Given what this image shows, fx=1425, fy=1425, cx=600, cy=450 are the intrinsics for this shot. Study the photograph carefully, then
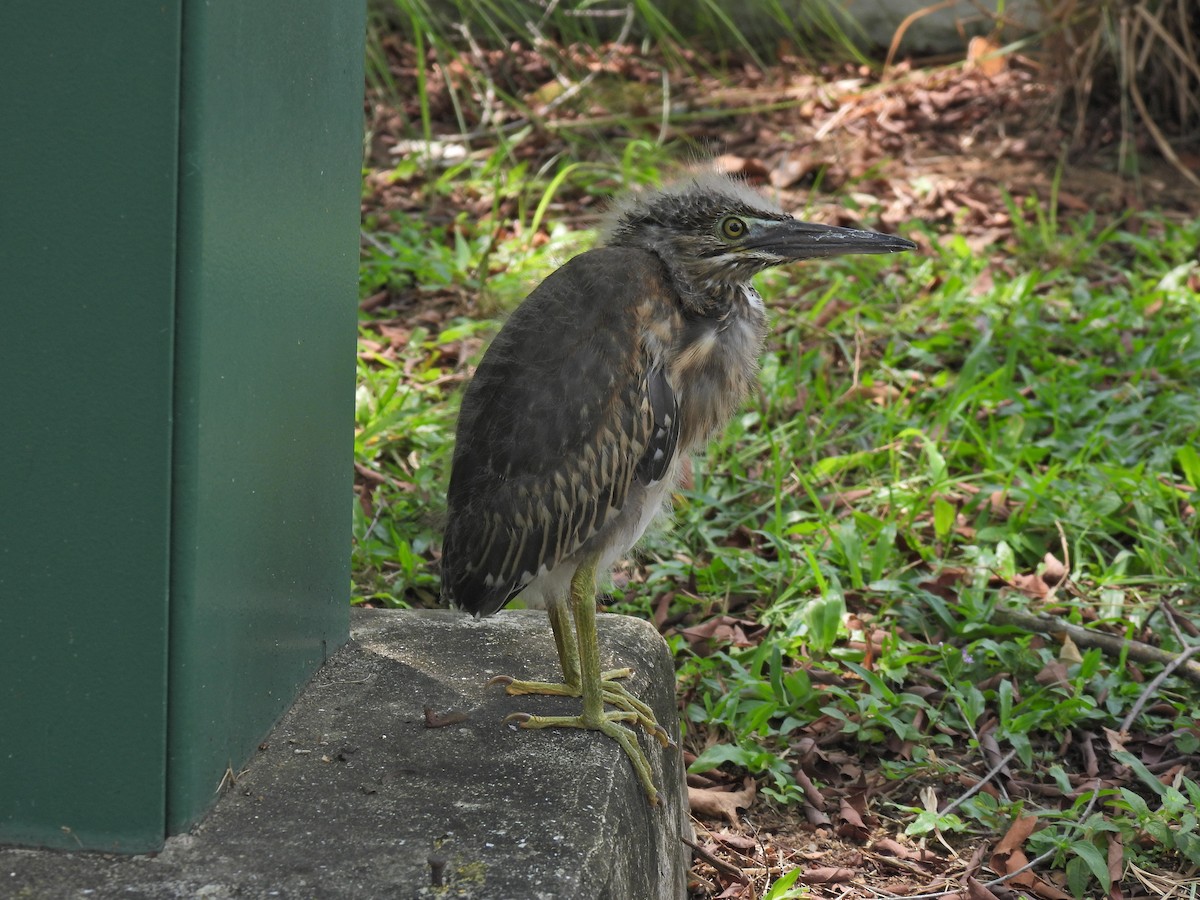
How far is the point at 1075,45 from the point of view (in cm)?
777

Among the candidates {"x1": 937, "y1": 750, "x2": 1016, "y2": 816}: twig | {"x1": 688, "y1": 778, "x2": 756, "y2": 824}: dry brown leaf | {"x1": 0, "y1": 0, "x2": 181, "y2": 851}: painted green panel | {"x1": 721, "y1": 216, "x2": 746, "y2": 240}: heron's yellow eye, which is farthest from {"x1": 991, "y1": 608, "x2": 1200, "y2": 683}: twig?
{"x1": 0, "y1": 0, "x2": 181, "y2": 851}: painted green panel

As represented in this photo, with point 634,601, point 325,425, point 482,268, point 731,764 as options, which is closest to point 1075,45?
point 482,268

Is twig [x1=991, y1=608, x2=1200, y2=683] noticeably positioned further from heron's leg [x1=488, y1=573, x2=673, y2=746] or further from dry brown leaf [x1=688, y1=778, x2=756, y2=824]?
heron's leg [x1=488, y1=573, x2=673, y2=746]

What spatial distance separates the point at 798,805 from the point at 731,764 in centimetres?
24

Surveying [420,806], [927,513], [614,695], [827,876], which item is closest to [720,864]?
[827,876]

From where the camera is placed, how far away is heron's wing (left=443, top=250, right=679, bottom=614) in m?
3.10

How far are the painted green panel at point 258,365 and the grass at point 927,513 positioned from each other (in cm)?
72

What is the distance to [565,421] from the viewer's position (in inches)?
122

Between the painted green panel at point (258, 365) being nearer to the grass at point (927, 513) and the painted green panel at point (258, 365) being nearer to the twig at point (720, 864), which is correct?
the grass at point (927, 513)

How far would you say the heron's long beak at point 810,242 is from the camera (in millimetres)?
3188

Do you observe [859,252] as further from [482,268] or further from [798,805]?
[482,268]

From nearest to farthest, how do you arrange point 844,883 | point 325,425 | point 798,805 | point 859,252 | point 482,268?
point 325,425 < point 859,252 < point 844,883 < point 798,805 < point 482,268

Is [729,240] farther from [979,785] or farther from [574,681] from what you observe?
[979,785]

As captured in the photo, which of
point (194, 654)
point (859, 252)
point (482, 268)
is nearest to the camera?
point (194, 654)
